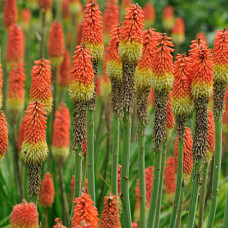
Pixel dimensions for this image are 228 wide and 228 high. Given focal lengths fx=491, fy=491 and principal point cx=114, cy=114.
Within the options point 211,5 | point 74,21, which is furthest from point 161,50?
point 211,5

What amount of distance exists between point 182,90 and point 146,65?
489 millimetres

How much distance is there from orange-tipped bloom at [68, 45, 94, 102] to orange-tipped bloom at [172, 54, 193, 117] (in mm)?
677

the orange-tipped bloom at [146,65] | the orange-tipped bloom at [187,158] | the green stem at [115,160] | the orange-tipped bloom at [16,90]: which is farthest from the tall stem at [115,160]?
the orange-tipped bloom at [16,90]

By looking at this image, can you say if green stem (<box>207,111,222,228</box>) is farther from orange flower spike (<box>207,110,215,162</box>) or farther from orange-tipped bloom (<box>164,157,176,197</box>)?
orange-tipped bloom (<box>164,157,176,197</box>)

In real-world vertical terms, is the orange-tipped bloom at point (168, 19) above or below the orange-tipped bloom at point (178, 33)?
above

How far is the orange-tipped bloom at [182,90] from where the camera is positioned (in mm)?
3889

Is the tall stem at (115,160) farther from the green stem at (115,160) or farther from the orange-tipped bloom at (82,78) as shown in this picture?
the orange-tipped bloom at (82,78)

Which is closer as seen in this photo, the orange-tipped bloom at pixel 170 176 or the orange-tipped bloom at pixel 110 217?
the orange-tipped bloom at pixel 110 217

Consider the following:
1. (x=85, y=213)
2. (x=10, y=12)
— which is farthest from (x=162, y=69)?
(x=10, y=12)

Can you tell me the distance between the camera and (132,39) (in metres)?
3.85

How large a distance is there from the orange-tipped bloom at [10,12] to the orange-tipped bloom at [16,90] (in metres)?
1.96

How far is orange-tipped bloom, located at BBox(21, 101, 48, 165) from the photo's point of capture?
3686 millimetres

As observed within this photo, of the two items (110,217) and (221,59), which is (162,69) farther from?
(110,217)

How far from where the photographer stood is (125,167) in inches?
158
